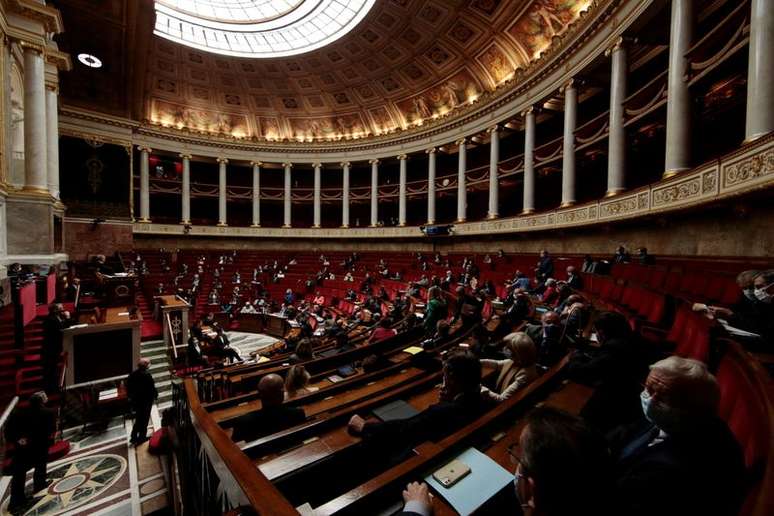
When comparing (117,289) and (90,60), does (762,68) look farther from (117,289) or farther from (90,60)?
(90,60)

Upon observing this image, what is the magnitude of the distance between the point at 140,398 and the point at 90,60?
53.1ft

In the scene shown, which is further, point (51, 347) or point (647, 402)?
point (51, 347)

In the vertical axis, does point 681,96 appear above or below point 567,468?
above

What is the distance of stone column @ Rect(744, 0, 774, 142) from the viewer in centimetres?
539

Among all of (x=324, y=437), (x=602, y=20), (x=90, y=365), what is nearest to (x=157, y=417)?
(x=90, y=365)

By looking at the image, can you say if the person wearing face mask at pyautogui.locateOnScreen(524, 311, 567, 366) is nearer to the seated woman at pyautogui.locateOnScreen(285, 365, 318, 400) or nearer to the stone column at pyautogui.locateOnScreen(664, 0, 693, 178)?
the seated woman at pyautogui.locateOnScreen(285, 365, 318, 400)

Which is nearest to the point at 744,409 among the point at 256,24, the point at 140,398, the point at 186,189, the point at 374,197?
the point at 140,398

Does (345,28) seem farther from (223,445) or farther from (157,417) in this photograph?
(223,445)

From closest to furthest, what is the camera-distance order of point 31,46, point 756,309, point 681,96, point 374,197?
point 756,309 < point 681,96 < point 31,46 < point 374,197

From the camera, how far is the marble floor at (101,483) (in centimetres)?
391

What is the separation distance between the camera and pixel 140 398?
536 cm

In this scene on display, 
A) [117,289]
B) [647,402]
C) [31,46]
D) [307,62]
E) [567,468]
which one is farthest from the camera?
[307,62]

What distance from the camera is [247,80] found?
72.8ft

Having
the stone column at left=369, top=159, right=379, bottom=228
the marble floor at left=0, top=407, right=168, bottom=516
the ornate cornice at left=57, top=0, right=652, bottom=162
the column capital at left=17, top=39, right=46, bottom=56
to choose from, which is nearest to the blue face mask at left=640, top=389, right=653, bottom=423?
the marble floor at left=0, top=407, right=168, bottom=516
